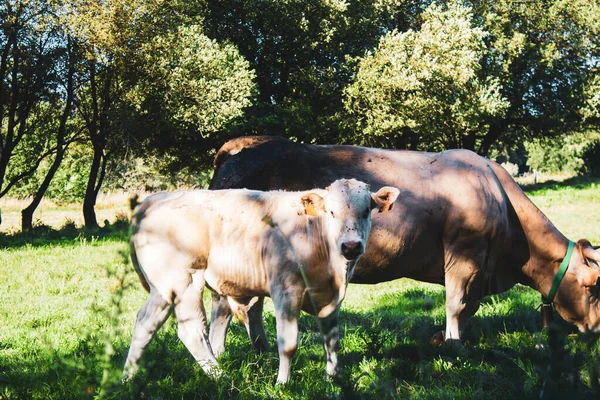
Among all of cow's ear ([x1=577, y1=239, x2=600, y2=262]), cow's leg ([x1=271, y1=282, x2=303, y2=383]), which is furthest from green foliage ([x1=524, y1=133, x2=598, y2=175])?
cow's leg ([x1=271, y1=282, x2=303, y2=383])

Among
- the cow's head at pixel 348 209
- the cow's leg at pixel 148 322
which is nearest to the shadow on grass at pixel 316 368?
the cow's leg at pixel 148 322

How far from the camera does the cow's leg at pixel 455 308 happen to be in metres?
6.45

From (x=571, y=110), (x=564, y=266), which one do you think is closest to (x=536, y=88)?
(x=571, y=110)

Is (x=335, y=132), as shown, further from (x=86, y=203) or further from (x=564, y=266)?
(x=564, y=266)

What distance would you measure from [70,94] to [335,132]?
40.7 ft

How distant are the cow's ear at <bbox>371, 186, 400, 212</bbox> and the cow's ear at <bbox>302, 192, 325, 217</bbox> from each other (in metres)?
0.43

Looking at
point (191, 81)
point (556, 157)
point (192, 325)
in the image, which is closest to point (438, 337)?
point (192, 325)

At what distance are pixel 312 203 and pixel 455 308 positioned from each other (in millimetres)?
2519

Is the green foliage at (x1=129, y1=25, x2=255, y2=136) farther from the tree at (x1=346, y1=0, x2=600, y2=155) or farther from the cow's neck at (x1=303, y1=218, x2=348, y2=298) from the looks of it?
the cow's neck at (x1=303, y1=218, x2=348, y2=298)

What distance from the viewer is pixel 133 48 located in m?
20.2

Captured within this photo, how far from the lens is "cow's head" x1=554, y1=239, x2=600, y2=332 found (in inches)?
265

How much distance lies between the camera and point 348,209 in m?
4.61

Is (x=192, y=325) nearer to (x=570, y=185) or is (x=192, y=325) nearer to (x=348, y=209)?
(x=348, y=209)

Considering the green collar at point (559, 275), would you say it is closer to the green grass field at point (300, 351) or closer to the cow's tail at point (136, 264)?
the green grass field at point (300, 351)
